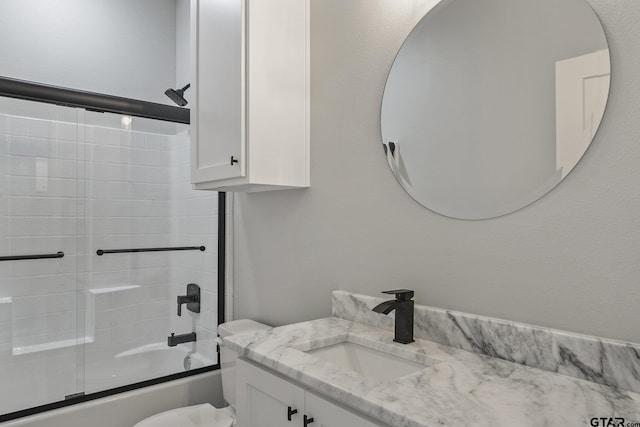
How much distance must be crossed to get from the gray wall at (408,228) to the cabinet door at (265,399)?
540 mm

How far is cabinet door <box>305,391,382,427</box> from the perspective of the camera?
2.80ft

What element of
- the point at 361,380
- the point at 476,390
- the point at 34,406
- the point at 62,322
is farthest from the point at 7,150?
the point at 476,390

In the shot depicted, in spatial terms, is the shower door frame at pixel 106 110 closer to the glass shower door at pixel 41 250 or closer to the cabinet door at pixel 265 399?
the glass shower door at pixel 41 250

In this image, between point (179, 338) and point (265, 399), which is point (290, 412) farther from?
point (179, 338)

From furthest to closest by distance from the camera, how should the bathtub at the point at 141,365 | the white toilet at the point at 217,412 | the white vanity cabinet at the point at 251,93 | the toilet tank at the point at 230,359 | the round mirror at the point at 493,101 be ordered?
the bathtub at the point at 141,365 → the toilet tank at the point at 230,359 → the white toilet at the point at 217,412 → the white vanity cabinet at the point at 251,93 → the round mirror at the point at 493,101

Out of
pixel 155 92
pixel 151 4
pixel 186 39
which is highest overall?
pixel 151 4

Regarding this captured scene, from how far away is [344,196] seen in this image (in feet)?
5.25

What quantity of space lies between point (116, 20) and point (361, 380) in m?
3.14

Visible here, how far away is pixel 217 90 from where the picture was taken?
1.71 metres

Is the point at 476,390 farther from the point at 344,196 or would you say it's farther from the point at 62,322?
the point at 62,322

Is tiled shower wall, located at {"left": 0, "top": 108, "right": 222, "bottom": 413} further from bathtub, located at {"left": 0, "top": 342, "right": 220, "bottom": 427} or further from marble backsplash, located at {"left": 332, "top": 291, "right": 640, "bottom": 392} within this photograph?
marble backsplash, located at {"left": 332, "top": 291, "right": 640, "bottom": 392}

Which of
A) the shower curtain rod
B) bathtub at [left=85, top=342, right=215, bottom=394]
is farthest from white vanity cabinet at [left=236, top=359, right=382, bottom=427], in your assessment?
the shower curtain rod

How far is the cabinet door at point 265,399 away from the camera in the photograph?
3.32 ft

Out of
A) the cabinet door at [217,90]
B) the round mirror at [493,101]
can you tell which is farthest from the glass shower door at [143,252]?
the round mirror at [493,101]
